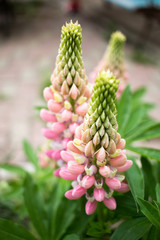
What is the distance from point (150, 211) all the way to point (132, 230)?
10 centimetres

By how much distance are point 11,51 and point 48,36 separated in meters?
1.25

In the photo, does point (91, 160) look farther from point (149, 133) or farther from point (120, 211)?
point (149, 133)

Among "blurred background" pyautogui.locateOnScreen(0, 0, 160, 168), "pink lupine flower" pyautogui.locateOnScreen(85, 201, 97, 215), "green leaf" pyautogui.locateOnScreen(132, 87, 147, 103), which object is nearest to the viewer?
"pink lupine flower" pyautogui.locateOnScreen(85, 201, 97, 215)

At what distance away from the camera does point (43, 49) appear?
6.11 m

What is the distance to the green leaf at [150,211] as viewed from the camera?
73cm

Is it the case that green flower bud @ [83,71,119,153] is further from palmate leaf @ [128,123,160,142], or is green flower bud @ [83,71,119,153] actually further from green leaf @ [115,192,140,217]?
palmate leaf @ [128,123,160,142]

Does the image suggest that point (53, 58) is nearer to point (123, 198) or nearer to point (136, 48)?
point (136, 48)

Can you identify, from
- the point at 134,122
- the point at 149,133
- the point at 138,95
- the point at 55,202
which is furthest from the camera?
the point at 138,95

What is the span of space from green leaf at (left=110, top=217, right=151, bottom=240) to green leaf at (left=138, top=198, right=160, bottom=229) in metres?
0.06

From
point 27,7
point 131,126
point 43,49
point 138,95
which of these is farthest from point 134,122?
point 27,7

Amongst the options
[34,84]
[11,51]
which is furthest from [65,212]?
[11,51]

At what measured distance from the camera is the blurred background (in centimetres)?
380

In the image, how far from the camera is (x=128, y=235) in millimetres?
788

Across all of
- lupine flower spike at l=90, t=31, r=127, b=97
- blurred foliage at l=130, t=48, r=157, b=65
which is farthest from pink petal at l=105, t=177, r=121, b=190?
blurred foliage at l=130, t=48, r=157, b=65
